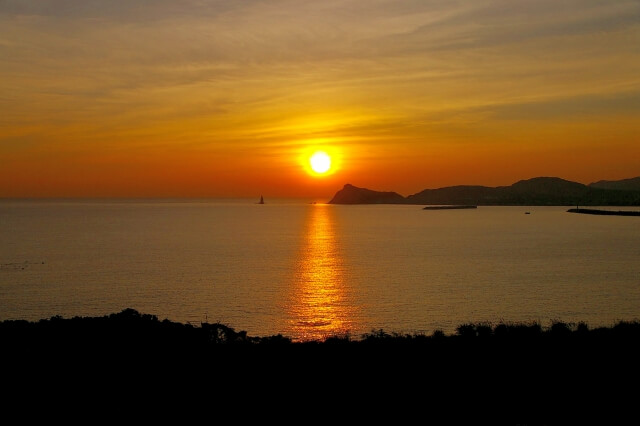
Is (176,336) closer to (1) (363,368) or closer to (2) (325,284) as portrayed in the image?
(1) (363,368)

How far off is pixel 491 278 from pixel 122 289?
35.6 m

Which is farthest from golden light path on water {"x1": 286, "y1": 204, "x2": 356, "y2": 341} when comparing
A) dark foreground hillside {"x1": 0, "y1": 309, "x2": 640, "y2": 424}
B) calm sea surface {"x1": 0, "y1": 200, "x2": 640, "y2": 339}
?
dark foreground hillside {"x1": 0, "y1": 309, "x2": 640, "y2": 424}

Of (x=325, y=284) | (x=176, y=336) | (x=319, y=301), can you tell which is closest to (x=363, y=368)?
(x=176, y=336)

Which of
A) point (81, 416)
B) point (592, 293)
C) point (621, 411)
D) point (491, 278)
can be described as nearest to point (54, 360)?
point (81, 416)

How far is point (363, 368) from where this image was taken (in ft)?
74.0

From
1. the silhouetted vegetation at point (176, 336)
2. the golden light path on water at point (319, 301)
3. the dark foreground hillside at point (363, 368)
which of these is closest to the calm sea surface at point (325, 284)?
the golden light path on water at point (319, 301)

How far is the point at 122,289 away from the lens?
174 ft

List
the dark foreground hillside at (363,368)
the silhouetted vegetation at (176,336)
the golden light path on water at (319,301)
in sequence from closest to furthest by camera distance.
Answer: the dark foreground hillside at (363,368), the silhouetted vegetation at (176,336), the golden light path on water at (319,301)

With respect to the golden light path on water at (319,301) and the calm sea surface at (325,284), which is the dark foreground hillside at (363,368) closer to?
the golden light path on water at (319,301)

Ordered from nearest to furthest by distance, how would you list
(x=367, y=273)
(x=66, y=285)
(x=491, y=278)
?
(x=66, y=285)
(x=491, y=278)
(x=367, y=273)

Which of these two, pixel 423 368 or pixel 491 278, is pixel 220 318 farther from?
pixel 491 278

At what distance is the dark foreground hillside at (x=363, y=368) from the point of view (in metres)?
19.2

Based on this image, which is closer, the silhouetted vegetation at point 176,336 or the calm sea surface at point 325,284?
the silhouetted vegetation at point 176,336

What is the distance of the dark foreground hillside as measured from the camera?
755 inches
